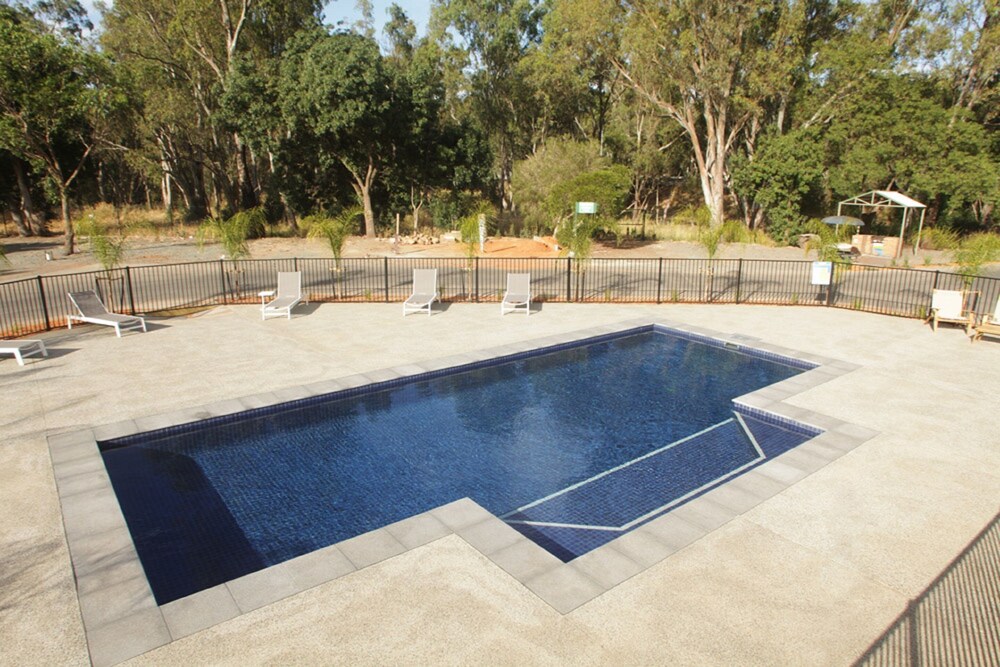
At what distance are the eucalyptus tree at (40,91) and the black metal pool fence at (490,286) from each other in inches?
308

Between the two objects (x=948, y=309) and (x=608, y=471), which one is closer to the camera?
(x=608, y=471)

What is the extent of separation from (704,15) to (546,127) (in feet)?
56.0

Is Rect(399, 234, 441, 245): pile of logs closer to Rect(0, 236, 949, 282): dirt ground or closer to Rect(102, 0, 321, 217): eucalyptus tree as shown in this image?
Rect(0, 236, 949, 282): dirt ground

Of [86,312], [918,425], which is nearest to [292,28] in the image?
[86,312]

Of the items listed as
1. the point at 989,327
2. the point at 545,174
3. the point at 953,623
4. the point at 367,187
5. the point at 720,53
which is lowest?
the point at 953,623

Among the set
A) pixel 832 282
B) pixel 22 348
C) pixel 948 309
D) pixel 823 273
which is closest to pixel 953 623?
pixel 948 309

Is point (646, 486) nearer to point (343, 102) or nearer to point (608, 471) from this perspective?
point (608, 471)

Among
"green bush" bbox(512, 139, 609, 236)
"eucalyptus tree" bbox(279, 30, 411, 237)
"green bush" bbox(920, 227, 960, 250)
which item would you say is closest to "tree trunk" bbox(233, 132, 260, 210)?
"eucalyptus tree" bbox(279, 30, 411, 237)

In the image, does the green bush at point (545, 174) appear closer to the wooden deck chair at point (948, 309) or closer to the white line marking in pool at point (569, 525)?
the wooden deck chair at point (948, 309)

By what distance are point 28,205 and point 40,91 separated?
10.4 m

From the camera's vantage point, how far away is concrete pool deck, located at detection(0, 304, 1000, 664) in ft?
13.4

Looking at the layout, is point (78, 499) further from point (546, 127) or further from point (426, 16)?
point (426, 16)

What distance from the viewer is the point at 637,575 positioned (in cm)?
484

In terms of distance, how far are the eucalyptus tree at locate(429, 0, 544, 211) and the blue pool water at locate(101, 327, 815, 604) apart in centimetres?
3148
